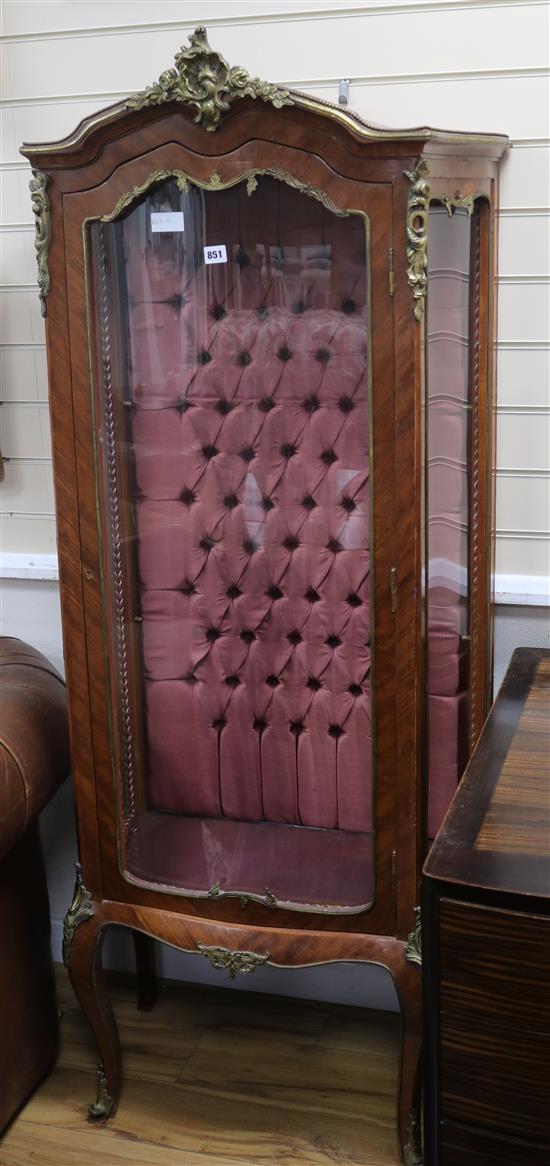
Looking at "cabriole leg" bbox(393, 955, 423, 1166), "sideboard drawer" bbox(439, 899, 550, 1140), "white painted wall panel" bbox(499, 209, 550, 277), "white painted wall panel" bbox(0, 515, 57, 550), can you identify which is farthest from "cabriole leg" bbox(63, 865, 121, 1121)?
"white painted wall panel" bbox(499, 209, 550, 277)

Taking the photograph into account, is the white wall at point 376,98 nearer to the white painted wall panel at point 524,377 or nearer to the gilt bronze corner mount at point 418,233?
the white painted wall panel at point 524,377

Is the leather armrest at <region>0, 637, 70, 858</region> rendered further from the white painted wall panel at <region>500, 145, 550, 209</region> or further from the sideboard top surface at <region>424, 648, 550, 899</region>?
the white painted wall panel at <region>500, 145, 550, 209</region>

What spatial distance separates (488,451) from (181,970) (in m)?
1.47

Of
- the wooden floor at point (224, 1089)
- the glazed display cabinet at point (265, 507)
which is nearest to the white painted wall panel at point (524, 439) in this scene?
the glazed display cabinet at point (265, 507)

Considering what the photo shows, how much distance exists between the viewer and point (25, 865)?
230cm

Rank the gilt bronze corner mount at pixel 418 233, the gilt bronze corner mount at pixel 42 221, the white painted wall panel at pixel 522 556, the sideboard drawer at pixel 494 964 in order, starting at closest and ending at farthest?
the sideboard drawer at pixel 494 964, the gilt bronze corner mount at pixel 418 233, the gilt bronze corner mount at pixel 42 221, the white painted wall panel at pixel 522 556

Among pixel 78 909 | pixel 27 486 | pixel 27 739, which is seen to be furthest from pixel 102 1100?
pixel 27 486

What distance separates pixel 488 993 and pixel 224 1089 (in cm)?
116

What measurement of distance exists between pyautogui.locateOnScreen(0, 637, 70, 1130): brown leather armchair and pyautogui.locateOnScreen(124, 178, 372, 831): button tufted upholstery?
9.7 inches

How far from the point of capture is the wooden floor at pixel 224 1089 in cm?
219

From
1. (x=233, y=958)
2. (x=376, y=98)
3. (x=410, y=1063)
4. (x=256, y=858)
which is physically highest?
(x=376, y=98)

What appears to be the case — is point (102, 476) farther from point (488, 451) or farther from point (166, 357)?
point (488, 451)

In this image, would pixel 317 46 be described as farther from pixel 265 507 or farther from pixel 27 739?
pixel 27 739

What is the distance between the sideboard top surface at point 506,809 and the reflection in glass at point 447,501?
14cm
